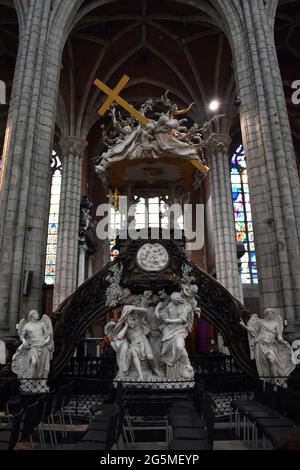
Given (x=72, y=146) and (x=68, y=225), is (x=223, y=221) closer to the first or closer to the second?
(x=68, y=225)

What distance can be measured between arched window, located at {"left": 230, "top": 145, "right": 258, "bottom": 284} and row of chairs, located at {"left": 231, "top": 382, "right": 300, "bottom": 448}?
41.0ft

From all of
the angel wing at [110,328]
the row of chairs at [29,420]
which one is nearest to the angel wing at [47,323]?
the angel wing at [110,328]

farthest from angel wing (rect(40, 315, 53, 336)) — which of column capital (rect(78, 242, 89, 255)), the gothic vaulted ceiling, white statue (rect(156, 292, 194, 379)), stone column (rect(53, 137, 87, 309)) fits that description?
the gothic vaulted ceiling

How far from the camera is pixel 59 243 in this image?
14.1 meters

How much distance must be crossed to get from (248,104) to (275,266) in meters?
4.48

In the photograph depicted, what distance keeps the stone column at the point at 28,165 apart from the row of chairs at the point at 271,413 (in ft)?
16.3

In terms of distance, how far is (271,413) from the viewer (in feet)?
13.5

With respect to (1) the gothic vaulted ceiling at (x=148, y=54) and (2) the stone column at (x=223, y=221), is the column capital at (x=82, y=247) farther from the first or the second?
(2) the stone column at (x=223, y=221)

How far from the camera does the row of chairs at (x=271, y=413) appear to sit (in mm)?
3543

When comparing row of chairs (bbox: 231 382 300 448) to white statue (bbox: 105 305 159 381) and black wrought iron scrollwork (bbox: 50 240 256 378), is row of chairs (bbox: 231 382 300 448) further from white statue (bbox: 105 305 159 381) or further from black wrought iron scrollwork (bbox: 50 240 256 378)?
white statue (bbox: 105 305 159 381)

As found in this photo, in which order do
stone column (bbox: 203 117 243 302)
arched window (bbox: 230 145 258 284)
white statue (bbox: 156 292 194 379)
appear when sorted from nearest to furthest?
white statue (bbox: 156 292 194 379) < stone column (bbox: 203 117 243 302) < arched window (bbox: 230 145 258 284)

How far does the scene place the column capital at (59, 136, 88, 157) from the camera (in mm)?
15695
